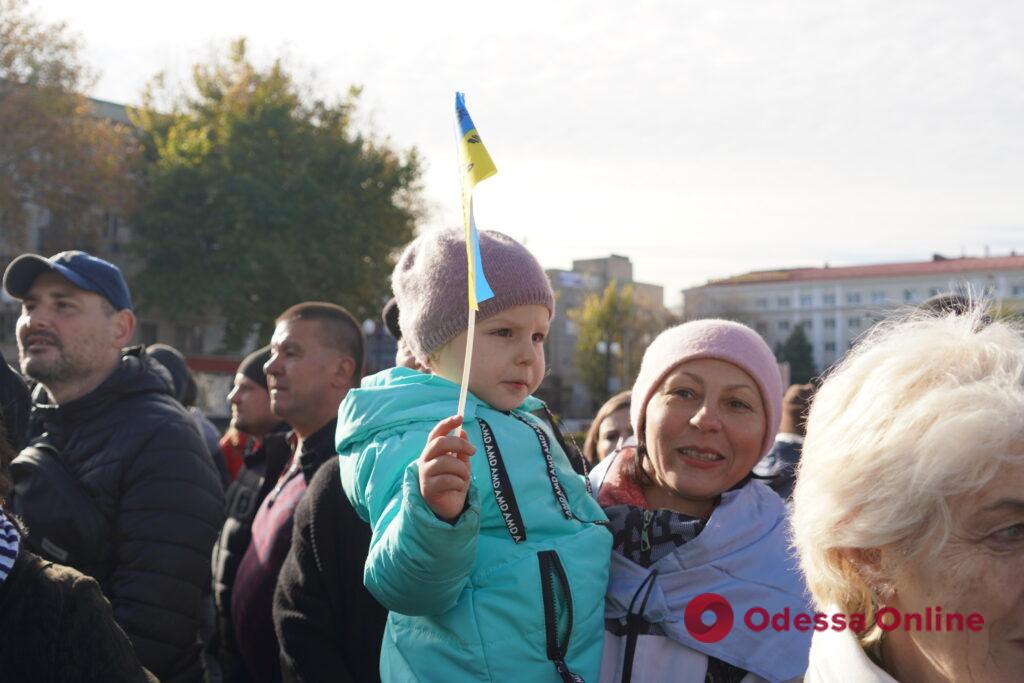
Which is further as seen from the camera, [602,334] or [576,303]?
[576,303]

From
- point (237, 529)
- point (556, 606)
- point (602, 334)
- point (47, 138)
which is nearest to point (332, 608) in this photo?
point (556, 606)

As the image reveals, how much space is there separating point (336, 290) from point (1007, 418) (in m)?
34.6

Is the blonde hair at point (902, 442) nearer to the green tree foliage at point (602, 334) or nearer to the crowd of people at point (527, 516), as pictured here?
the crowd of people at point (527, 516)

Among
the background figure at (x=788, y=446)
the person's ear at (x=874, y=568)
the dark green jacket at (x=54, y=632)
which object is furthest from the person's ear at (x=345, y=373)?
the person's ear at (x=874, y=568)

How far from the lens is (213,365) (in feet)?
89.1

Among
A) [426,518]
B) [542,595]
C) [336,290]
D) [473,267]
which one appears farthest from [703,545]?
[336,290]

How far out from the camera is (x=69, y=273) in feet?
13.2

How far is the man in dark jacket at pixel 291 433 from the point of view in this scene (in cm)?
375

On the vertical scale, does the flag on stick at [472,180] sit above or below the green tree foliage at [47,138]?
below

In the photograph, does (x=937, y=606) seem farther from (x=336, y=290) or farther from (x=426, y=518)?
(x=336, y=290)

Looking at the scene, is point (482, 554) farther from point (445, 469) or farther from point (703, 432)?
point (703, 432)

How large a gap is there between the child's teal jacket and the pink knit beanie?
178 mm

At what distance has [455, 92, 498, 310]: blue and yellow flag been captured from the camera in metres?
2.15

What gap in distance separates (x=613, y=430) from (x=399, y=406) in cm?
312
